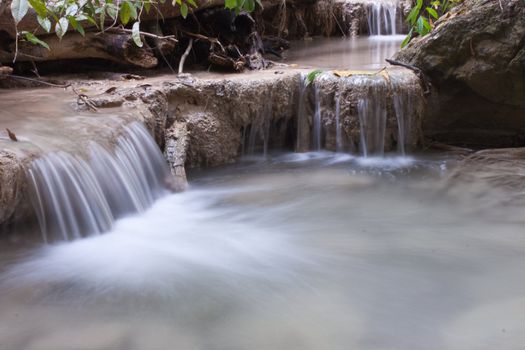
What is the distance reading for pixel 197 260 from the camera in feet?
9.69

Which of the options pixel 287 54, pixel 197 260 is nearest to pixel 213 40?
pixel 287 54

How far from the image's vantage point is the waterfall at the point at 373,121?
191 inches

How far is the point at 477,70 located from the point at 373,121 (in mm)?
1047

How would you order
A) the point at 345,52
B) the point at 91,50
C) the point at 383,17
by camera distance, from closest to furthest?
1. the point at 91,50
2. the point at 345,52
3. the point at 383,17

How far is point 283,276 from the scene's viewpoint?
2754mm

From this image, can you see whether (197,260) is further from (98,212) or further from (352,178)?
(352,178)

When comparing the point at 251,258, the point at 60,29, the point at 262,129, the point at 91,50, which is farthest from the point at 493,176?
the point at 91,50

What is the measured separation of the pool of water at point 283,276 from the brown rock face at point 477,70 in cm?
136

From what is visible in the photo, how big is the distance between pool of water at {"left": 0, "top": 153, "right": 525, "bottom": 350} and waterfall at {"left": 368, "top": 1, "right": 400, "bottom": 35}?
6356 millimetres

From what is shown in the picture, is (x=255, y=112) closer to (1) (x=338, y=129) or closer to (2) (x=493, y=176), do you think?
(1) (x=338, y=129)

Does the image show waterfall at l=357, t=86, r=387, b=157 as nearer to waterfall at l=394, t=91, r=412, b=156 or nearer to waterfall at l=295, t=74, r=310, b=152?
waterfall at l=394, t=91, r=412, b=156

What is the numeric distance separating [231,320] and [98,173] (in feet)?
4.88

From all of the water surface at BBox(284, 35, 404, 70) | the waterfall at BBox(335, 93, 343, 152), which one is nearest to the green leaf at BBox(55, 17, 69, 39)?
the waterfall at BBox(335, 93, 343, 152)

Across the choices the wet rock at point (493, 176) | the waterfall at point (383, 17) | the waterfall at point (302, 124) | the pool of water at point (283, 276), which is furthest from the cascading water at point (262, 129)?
the waterfall at point (383, 17)
